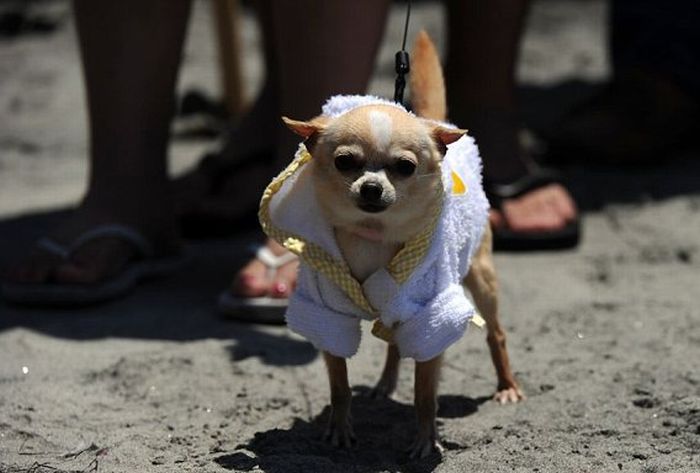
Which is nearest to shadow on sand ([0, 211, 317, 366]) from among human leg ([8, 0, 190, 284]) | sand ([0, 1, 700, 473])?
sand ([0, 1, 700, 473])

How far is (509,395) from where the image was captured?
8.12 feet

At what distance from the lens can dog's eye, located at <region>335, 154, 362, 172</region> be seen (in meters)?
2.04

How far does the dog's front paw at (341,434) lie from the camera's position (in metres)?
2.25

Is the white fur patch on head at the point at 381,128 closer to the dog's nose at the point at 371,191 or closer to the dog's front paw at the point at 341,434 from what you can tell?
the dog's nose at the point at 371,191

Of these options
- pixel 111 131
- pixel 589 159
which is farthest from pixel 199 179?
pixel 589 159

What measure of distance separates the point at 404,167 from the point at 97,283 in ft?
4.07

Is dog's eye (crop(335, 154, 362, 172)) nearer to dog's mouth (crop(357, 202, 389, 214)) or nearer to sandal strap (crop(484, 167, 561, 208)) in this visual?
dog's mouth (crop(357, 202, 389, 214))

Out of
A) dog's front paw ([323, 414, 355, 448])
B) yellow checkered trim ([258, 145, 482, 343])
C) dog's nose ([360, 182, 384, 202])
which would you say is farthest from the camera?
dog's front paw ([323, 414, 355, 448])

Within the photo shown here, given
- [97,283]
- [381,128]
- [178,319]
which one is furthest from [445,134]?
[97,283]

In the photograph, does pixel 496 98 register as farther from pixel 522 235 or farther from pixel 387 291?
pixel 387 291

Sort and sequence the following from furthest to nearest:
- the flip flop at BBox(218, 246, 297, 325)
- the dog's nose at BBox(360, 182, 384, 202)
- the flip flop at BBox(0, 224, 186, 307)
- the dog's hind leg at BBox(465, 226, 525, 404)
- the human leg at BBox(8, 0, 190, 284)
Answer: the human leg at BBox(8, 0, 190, 284), the flip flop at BBox(0, 224, 186, 307), the flip flop at BBox(218, 246, 297, 325), the dog's hind leg at BBox(465, 226, 525, 404), the dog's nose at BBox(360, 182, 384, 202)

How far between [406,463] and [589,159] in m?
2.30

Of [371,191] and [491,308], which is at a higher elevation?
[371,191]

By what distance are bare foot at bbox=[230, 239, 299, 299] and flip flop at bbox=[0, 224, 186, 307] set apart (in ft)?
1.03
